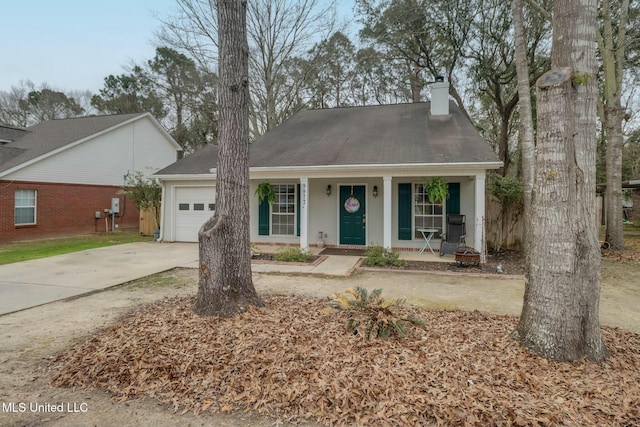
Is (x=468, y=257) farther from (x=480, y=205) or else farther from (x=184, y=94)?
(x=184, y=94)

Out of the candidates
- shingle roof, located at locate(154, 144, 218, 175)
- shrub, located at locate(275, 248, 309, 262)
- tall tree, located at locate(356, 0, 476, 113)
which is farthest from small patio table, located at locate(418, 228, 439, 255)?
tall tree, located at locate(356, 0, 476, 113)

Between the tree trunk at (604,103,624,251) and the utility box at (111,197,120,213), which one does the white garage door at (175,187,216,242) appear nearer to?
the utility box at (111,197,120,213)

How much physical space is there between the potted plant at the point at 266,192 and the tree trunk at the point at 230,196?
5862 mm

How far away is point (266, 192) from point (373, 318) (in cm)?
726

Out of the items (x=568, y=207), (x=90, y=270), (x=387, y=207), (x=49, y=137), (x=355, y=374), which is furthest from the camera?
(x=49, y=137)

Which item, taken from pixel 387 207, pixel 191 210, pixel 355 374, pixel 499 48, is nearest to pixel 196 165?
pixel 191 210

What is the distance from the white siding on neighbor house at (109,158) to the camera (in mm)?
13289

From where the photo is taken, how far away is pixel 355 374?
2674 millimetres

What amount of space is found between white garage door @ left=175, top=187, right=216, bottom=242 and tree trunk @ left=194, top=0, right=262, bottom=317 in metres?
8.20

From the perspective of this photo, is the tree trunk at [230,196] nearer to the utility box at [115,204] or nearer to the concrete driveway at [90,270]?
the concrete driveway at [90,270]

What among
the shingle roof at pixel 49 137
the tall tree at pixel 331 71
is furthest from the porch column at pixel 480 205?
the shingle roof at pixel 49 137

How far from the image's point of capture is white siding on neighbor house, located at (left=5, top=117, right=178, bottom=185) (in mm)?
13289

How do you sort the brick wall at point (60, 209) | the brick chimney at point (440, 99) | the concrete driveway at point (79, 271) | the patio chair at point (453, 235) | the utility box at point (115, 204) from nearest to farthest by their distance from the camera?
1. the concrete driveway at point (79, 271)
2. the patio chair at point (453, 235)
3. the brick chimney at point (440, 99)
4. the brick wall at point (60, 209)
5. the utility box at point (115, 204)

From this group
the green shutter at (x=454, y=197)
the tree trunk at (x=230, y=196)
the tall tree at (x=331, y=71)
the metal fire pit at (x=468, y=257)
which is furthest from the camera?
the tall tree at (x=331, y=71)
